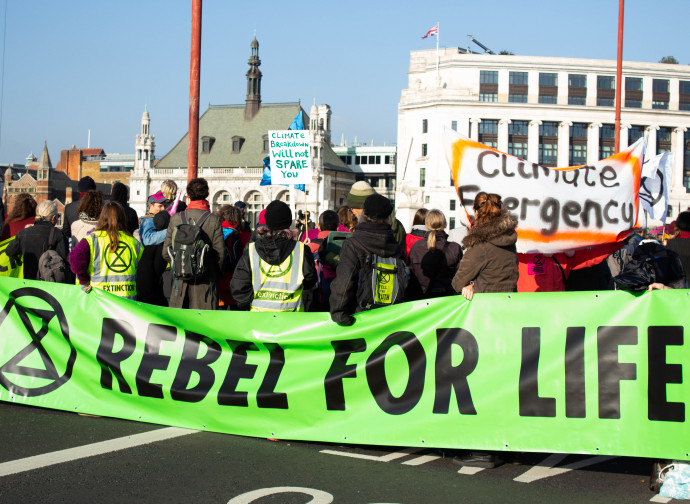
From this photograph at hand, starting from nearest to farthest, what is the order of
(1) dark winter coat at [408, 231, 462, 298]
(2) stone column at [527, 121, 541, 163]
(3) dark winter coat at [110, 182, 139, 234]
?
(1) dark winter coat at [408, 231, 462, 298]
(3) dark winter coat at [110, 182, 139, 234]
(2) stone column at [527, 121, 541, 163]

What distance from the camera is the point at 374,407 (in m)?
6.23

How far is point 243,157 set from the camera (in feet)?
362

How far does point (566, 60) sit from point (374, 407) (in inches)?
3591

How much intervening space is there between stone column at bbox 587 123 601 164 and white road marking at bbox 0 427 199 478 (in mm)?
92088

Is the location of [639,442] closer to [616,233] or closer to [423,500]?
[423,500]

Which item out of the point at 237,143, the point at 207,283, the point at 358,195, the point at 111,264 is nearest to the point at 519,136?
the point at 237,143

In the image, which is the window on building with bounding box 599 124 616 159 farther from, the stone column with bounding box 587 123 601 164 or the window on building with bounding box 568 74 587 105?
the window on building with bounding box 568 74 587 105

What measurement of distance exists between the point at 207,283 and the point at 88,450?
7.34ft

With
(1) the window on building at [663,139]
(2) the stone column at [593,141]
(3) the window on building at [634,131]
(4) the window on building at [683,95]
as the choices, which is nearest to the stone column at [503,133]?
(2) the stone column at [593,141]

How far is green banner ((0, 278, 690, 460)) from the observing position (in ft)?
18.6

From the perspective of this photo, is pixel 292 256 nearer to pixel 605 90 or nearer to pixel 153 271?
pixel 153 271

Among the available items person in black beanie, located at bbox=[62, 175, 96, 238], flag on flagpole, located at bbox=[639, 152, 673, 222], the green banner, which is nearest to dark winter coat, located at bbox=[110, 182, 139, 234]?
person in black beanie, located at bbox=[62, 175, 96, 238]

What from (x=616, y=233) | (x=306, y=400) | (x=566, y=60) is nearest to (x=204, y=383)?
(x=306, y=400)

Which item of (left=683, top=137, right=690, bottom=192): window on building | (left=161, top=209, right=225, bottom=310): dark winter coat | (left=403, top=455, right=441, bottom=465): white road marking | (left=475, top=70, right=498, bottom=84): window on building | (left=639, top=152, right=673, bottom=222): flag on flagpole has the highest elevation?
(left=475, top=70, right=498, bottom=84): window on building
